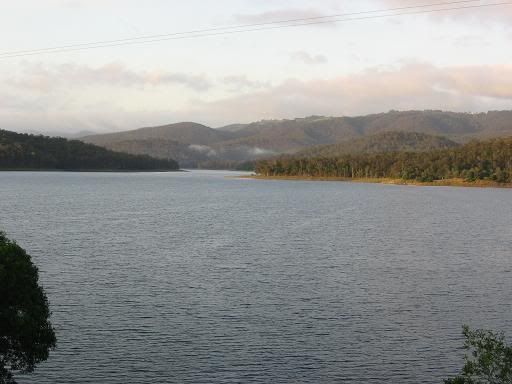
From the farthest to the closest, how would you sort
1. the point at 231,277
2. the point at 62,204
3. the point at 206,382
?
the point at 62,204 < the point at 231,277 < the point at 206,382

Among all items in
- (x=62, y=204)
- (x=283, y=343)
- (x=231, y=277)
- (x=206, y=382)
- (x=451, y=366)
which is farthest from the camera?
(x=62, y=204)

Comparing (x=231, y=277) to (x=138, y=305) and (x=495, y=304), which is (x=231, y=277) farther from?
(x=495, y=304)

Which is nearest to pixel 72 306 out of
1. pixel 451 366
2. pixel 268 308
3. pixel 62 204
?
pixel 268 308

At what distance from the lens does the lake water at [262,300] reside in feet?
143

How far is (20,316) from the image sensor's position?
34.5 metres

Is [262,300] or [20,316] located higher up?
[20,316]

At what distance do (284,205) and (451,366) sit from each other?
151 meters

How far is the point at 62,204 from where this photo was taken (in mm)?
177000

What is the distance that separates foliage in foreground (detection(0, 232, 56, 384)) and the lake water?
578 cm

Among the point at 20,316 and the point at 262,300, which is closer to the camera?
the point at 20,316

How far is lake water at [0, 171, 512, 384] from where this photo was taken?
143 feet

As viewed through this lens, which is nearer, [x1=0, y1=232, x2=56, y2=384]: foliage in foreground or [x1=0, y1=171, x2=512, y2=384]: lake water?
[x1=0, y1=232, x2=56, y2=384]: foliage in foreground

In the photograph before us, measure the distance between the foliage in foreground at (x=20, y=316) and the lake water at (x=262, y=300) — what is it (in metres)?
5.78

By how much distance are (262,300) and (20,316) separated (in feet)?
98.0
